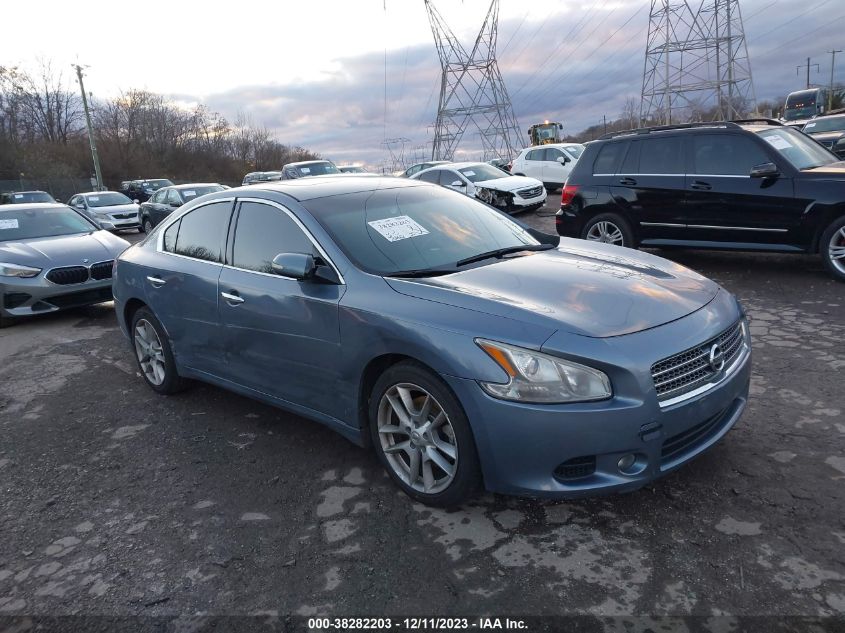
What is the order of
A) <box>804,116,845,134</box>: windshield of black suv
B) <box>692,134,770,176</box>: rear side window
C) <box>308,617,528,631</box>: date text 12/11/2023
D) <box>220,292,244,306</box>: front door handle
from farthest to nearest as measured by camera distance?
<box>804,116,845,134</box>: windshield of black suv → <box>692,134,770,176</box>: rear side window → <box>220,292,244,306</box>: front door handle → <box>308,617,528,631</box>: date text 12/11/2023

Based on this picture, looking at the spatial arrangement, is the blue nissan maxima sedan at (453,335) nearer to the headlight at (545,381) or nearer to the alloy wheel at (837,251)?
the headlight at (545,381)

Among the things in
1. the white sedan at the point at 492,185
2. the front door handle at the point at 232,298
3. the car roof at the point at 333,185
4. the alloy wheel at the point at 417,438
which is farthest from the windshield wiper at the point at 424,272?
the white sedan at the point at 492,185

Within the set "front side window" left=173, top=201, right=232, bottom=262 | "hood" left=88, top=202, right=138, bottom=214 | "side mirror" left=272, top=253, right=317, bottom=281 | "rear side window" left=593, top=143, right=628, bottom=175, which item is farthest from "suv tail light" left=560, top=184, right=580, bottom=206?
"hood" left=88, top=202, right=138, bottom=214

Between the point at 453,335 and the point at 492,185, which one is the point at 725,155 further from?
the point at 492,185

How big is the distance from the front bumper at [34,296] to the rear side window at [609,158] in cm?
714

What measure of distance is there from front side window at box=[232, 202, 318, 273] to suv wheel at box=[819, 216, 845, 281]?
19.5 feet

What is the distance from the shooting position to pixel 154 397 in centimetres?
516

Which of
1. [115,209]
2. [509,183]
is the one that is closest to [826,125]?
[509,183]

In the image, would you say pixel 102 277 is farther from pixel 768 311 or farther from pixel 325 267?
pixel 768 311

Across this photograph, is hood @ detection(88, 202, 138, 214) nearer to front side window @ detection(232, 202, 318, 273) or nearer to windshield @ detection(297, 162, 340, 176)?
windshield @ detection(297, 162, 340, 176)

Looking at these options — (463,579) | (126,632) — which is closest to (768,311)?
(463,579)

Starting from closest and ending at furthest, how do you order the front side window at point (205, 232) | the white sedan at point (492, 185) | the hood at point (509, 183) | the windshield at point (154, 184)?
the front side window at point (205, 232), the white sedan at point (492, 185), the hood at point (509, 183), the windshield at point (154, 184)

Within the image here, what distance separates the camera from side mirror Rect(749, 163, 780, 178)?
22.9ft

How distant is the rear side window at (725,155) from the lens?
7309 mm
